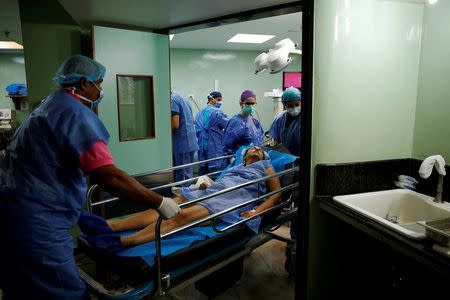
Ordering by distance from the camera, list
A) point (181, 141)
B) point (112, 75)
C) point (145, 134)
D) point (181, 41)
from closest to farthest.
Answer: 1. point (112, 75)
2. point (145, 134)
3. point (181, 141)
4. point (181, 41)

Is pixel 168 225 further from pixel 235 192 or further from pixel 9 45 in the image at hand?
pixel 9 45

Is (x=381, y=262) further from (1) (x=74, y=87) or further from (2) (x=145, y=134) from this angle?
(2) (x=145, y=134)

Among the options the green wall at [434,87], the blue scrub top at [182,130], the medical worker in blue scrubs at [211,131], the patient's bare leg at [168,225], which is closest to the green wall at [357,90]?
the green wall at [434,87]

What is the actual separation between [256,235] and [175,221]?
22.3 inches

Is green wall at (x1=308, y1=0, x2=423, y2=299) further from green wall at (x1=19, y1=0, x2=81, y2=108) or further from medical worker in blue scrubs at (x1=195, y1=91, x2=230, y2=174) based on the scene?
medical worker in blue scrubs at (x1=195, y1=91, x2=230, y2=174)

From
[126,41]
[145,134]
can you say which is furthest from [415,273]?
[126,41]

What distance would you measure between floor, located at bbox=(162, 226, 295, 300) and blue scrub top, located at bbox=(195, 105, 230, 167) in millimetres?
2049

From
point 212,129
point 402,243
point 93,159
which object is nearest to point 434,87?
point 402,243

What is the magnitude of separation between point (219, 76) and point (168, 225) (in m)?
5.06

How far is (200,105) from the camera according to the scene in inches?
260

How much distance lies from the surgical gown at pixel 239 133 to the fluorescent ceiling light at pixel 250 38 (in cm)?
173

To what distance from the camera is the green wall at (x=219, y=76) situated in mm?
6410

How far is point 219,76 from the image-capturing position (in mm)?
6660

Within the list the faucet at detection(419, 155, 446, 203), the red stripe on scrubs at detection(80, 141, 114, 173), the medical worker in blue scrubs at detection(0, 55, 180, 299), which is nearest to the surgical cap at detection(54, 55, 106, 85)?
the medical worker in blue scrubs at detection(0, 55, 180, 299)
